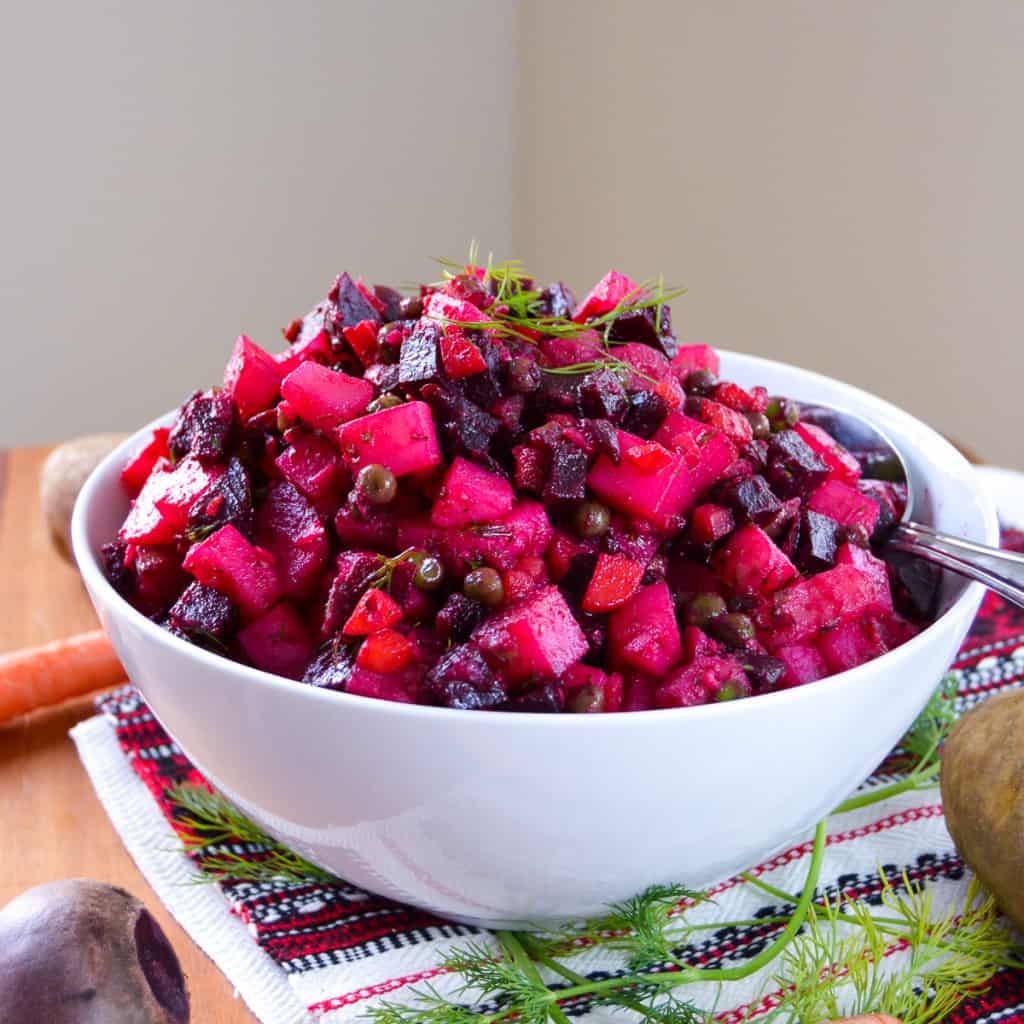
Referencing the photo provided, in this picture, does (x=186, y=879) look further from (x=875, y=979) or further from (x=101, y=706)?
(x=875, y=979)

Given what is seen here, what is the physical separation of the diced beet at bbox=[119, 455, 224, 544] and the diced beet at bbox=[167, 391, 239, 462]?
0.09 feet

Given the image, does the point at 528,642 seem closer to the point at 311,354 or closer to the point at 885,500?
the point at 311,354

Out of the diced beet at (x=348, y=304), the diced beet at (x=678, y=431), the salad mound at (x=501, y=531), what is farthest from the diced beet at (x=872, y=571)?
the diced beet at (x=348, y=304)

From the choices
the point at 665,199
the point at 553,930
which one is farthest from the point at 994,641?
the point at 665,199

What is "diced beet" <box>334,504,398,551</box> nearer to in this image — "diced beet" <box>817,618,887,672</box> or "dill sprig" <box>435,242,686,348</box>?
"dill sprig" <box>435,242,686,348</box>

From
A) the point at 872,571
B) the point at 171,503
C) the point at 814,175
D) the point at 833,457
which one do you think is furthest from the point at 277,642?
the point at 814,175

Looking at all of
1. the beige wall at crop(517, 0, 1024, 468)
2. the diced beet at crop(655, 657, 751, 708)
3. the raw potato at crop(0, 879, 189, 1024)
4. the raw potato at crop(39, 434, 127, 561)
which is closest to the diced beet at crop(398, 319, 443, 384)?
the diced beet at crop(655, 657, 751, 708)

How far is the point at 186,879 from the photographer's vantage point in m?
2.25

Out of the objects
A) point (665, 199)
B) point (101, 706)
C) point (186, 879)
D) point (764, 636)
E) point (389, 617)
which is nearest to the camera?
point (389, 617)

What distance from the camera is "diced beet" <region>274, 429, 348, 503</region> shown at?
→ 2070 millimetres

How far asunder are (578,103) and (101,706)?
661 cm

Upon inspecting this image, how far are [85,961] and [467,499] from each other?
91 centimetres

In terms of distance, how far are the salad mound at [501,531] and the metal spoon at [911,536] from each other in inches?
3.6

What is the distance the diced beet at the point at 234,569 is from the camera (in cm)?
199
